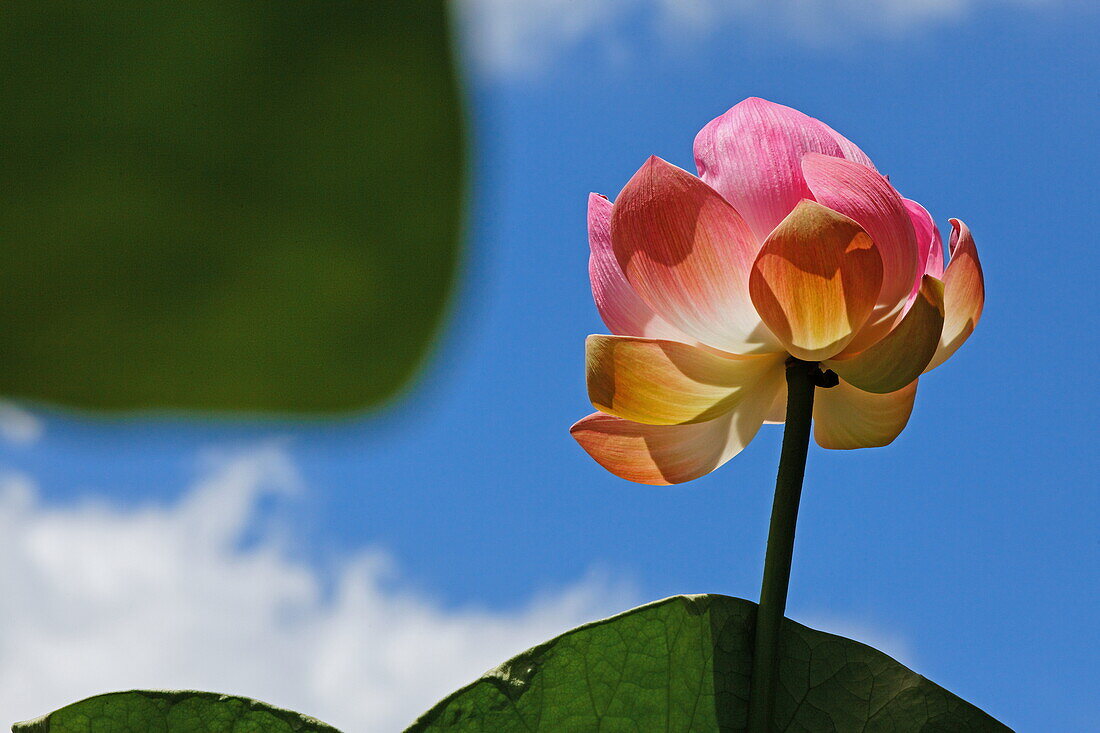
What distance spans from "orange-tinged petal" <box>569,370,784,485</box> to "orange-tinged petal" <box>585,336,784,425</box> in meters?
0.01

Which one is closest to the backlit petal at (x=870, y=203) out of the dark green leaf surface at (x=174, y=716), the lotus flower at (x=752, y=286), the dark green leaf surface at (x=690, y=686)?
the lotus flower at (x=752, y=286)

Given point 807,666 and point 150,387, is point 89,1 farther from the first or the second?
point 807,666

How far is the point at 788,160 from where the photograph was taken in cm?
29

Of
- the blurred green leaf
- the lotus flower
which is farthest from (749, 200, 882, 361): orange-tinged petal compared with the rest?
the blurred green leaf

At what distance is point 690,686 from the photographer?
286 millimetres

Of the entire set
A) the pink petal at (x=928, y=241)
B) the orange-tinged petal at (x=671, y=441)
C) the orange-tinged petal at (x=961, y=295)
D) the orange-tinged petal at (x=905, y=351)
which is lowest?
the orange-tinged petal at (x=905, y=351)

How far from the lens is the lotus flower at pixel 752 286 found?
0.90ft

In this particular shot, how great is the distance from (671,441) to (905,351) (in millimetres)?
91

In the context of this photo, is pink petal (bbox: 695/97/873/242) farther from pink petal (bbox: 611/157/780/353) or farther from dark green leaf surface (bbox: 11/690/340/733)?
dark green leaf surface (bbox: 11/690/340/733)

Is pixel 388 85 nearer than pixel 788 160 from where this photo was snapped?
Yes

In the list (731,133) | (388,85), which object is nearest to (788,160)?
(731,133)

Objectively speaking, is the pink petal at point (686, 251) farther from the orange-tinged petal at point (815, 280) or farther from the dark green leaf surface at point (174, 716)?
the dark green leaf surface at point (174, 716)

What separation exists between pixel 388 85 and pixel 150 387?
0.08m

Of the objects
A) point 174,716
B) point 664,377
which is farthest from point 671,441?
point 174,716
